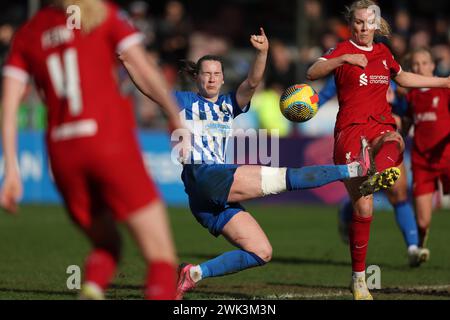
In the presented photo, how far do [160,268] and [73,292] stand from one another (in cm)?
322

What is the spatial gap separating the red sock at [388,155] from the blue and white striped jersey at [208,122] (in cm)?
115

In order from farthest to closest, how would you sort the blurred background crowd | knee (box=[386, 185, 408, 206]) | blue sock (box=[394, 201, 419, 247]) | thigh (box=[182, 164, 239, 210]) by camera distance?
1. the blurred background crowd
2. knee (box=[386, 185, 408, 206])
3. blue sock (box=[394, 201, 419, 247])
4. thigh (box=[182, 164, 239, 210])

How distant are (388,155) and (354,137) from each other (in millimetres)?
379

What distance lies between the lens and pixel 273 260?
11023mm

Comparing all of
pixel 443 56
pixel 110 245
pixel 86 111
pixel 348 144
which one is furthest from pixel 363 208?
pixel 443 56

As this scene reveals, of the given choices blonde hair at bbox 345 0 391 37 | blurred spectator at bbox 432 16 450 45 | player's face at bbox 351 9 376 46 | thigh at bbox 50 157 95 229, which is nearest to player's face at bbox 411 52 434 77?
blonde hair at bbox 345 0 391 37

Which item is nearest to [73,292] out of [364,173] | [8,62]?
[364,173]

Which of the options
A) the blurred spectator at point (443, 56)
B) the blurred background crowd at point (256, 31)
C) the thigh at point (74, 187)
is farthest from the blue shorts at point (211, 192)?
the blurred spectator at point (443, 56)

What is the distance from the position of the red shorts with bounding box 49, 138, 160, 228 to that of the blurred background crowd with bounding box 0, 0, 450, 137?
11132mm

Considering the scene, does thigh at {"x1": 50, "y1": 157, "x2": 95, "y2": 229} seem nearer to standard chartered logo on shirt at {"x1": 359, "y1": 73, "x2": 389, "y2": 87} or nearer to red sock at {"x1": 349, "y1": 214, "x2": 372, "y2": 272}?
red sock at {"x1": 349, "y1": 214, "x2": 372, "y2": 272}

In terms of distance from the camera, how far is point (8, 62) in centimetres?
539

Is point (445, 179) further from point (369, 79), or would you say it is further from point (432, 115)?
point (369, 79)

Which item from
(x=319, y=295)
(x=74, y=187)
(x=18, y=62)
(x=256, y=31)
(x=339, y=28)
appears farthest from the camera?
(x=256, y=31)

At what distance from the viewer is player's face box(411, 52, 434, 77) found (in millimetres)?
10078
